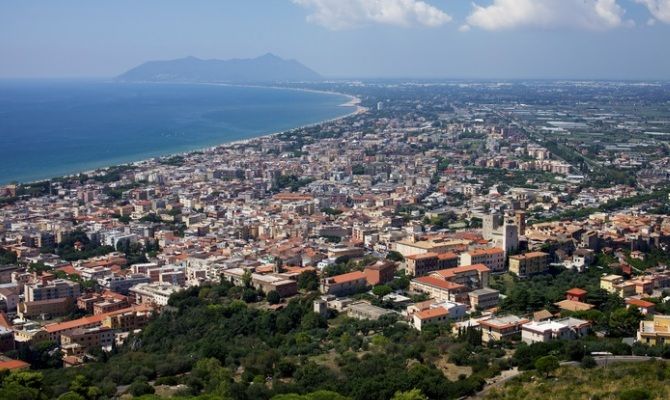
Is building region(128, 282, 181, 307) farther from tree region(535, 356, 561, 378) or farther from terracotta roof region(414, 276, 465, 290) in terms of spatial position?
tree region(535, 356, 561, 378)

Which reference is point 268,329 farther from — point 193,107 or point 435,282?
point 193,107

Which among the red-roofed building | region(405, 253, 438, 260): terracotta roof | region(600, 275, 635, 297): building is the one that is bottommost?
the red-roofed building

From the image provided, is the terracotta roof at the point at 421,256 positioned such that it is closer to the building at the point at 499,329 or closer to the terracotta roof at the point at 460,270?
the terracotta roof at the point at 460,270

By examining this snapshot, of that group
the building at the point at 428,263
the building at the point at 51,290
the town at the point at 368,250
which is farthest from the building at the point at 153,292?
the building at the point at 428,263

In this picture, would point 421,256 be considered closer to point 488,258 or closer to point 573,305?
point 488,258

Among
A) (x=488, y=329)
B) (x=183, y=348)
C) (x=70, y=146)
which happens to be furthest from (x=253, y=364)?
(x=70, y=146)

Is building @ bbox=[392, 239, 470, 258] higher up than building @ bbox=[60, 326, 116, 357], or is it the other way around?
building @ bbox=[392, 239, 470, 258]

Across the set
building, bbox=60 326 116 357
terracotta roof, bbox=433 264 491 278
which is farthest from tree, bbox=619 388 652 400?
building, bbox=60 326 116 357
